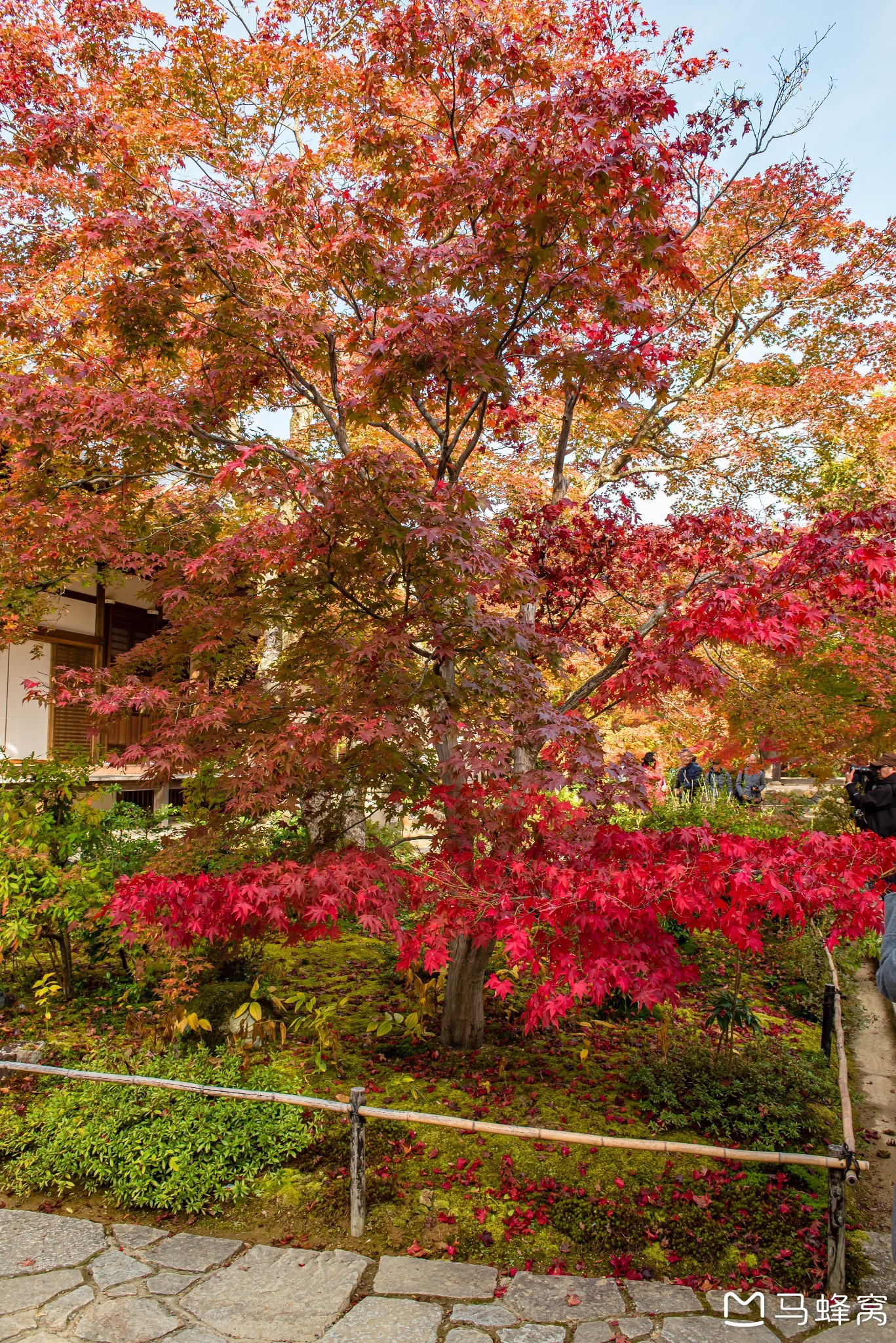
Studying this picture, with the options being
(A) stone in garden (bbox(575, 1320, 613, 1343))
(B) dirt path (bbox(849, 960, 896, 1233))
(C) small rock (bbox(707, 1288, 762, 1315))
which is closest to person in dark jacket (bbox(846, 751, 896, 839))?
(B) dirt path (bbox(849, 960, 896, 1233))

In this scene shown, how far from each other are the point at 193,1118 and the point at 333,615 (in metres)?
A: 2.77

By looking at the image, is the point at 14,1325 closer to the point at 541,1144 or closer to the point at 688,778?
the point at 541,1144

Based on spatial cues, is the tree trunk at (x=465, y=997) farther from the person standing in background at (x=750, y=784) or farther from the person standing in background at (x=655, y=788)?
the person standing in background at (x=750, y=784)

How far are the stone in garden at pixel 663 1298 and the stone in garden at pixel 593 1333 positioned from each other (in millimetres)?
184

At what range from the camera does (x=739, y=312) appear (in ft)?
30.9

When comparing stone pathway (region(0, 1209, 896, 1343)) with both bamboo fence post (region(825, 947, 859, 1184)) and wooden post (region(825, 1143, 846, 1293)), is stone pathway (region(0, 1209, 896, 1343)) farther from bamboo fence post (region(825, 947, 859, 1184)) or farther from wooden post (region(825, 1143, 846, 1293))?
bamboo fence post (region(825, 947, 859, 1184))

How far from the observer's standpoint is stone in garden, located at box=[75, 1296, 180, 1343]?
2.97 m

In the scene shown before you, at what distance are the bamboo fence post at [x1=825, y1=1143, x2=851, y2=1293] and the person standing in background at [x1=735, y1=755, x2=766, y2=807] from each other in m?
5.34

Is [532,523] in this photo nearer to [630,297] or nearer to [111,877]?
[630,297]

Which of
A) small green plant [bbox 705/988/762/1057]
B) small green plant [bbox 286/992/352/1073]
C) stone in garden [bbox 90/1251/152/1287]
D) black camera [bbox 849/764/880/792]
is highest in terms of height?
black camera [bbox 849/764/880/792]

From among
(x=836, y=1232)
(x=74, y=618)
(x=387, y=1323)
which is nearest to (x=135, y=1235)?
(x=387, y=1323)

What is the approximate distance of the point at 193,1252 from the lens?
11.4 feet

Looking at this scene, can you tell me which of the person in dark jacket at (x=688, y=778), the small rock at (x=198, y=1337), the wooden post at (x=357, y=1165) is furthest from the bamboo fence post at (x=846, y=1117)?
the person in dark jacket at (x=688, y=778)

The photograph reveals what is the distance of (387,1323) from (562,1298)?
0.70 metres
